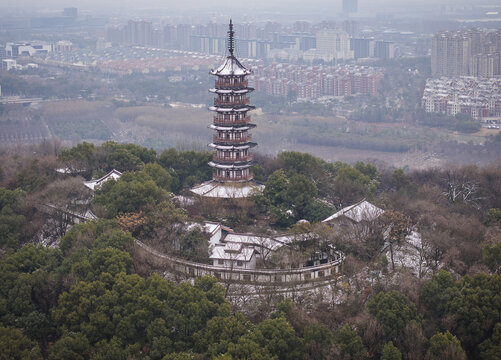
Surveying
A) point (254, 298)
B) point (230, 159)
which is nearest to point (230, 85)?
point (230, 159)

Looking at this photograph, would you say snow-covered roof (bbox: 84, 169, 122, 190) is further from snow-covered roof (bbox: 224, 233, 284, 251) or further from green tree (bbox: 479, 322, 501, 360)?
green tree (bbox: 479, 322, 501, 360)

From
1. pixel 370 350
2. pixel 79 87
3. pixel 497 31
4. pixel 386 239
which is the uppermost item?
pixel 497 31

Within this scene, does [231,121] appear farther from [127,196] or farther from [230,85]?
[127,196]

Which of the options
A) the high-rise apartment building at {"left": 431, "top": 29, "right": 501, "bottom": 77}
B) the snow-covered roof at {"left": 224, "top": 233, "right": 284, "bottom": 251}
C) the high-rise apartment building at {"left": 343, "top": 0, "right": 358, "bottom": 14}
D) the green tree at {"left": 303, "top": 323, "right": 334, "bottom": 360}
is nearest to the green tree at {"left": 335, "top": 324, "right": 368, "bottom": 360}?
the green tree at {"left": 303, "top": 323, "right": 334, "bottom": 360}

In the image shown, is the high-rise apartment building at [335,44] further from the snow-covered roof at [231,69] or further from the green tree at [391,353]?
the green tree at [391,353]

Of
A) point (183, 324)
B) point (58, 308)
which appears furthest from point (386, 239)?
point (58, 308)

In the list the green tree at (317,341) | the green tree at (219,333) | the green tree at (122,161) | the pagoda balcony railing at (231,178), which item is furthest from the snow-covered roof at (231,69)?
the green tree at (317,341)

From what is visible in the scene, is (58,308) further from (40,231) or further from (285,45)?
(285,45)
